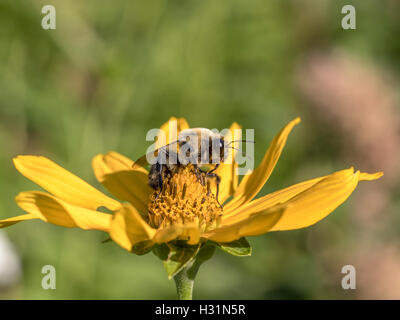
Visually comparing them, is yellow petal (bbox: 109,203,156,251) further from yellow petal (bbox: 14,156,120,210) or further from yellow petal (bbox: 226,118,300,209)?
yellow petal (bbox: 226,118,300,209)

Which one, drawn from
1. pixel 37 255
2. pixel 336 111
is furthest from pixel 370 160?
pixel 37 255

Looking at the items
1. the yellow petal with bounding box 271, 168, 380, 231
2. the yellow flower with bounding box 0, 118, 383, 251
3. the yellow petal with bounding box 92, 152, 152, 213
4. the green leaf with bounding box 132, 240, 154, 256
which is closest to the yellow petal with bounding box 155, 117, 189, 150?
the yellow flower with bounding box 0, 118, 383, 251

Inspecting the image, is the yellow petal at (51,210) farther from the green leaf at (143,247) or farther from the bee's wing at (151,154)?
the bee's wing at (151,154)

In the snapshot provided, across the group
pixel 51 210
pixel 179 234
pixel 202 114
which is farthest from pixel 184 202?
pixel 202 114

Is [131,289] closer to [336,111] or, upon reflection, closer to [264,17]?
[336,111]

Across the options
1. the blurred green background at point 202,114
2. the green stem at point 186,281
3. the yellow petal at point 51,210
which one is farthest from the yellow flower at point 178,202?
the blurred green background at point 202,114

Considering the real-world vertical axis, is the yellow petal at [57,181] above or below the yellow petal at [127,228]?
above
